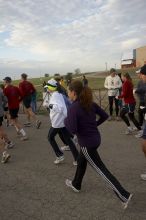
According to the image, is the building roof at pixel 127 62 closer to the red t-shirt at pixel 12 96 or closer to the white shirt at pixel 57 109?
the red t-shirt at pixel 12 96

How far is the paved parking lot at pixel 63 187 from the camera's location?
186 inches

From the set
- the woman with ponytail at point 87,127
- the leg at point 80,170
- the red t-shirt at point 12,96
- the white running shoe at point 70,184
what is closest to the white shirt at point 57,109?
the white running shoe at point 70,184

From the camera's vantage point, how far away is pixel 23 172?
6.78 meters

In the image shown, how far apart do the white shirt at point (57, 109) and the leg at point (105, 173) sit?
181 centimetres

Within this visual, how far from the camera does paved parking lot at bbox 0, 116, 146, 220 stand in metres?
4.71

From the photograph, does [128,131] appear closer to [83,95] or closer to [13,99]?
[13,99]

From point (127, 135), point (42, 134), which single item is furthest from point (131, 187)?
point (42, 134)

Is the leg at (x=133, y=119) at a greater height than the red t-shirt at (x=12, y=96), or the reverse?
the red t-shirt at (x=12, y=96)

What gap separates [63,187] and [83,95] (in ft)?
6.04

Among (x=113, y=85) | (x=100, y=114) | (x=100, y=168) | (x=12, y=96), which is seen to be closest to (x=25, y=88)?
(x=12, y=96)

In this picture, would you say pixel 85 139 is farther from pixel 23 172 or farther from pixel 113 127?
pixel 113 127

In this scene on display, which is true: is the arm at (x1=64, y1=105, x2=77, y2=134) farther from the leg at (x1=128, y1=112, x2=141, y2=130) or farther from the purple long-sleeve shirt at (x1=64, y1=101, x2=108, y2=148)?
the leg at (x1=128, y1=112, x2=141, y2=130)

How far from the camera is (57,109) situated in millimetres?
6582

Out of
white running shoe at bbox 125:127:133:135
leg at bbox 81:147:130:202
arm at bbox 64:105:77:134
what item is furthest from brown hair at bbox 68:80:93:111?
white running shoe at bbox 125:127:133:135
